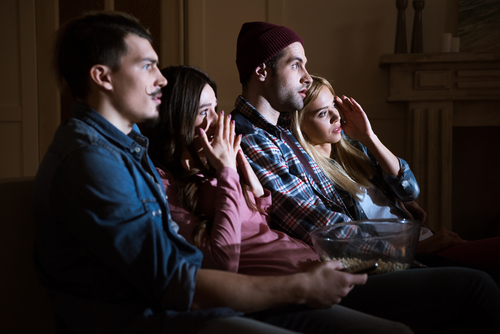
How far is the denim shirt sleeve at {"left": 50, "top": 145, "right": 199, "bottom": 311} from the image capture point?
0.78 meters

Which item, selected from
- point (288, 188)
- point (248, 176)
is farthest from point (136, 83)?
point (288, 188)

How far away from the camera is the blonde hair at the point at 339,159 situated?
5.64ft

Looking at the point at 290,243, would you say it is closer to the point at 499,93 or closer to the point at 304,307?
the point at 304,307

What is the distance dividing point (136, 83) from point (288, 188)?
665 mm

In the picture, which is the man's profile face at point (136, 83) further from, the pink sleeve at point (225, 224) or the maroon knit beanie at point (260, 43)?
the maroon knit beanie at point (260, 43)

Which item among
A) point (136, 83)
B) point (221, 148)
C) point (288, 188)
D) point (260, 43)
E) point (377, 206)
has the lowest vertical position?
point (377, 206)

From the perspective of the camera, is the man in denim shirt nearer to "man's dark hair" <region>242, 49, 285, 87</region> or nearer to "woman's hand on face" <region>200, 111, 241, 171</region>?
"woman's hand on face" <region>200, 111, 241, 171</region>

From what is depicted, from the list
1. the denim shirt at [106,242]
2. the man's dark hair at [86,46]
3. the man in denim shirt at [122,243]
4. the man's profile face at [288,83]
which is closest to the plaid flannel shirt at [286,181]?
the man's profile face at [288,83]

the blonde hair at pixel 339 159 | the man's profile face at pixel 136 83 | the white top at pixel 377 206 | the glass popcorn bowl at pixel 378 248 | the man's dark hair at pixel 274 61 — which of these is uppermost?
the man's dark hair at pixel 274 61

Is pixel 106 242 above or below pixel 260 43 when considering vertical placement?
below

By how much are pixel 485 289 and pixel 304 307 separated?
434 mm

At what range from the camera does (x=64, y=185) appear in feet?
2.64

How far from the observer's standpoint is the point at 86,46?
0.92m

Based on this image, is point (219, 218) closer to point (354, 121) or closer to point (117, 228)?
point (117, 228)
